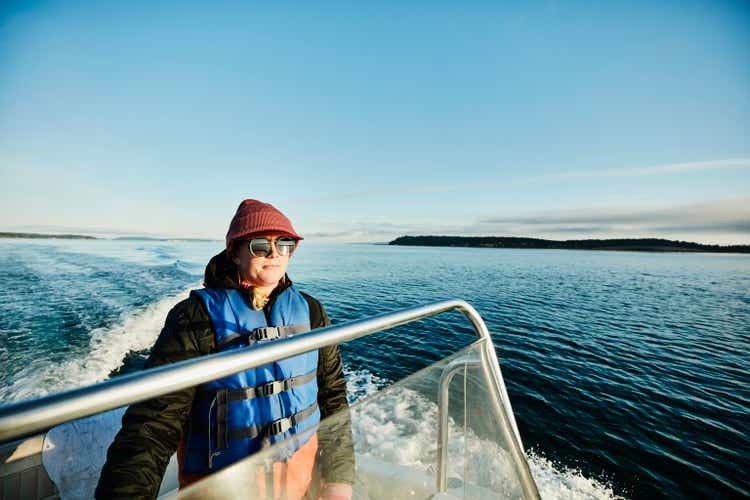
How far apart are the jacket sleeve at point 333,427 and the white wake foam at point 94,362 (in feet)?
16.1

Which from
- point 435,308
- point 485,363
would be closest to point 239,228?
point 435,308

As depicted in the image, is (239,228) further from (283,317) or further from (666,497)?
(666,497)

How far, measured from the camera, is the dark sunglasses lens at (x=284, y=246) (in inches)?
80.0

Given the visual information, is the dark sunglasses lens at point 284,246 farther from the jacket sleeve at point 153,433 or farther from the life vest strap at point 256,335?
the jacket sleeve at point 153,433

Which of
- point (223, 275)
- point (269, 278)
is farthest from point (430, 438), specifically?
point (223, 275)

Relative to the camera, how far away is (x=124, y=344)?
8367 millimetres

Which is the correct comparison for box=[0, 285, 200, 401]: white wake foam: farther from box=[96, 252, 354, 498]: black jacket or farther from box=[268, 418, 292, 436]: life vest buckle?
box=[268, 418, 292, 436]: life vest buckle

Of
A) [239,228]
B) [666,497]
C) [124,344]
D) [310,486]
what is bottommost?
[666,497]

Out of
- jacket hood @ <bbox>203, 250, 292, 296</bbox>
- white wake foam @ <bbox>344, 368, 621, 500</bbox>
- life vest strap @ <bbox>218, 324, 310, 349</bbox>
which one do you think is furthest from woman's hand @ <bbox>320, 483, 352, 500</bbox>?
jacket hood @ <bbox>203, 250, 292, 296</bbox>

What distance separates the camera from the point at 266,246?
1.99m

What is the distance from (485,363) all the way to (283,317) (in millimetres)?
1253

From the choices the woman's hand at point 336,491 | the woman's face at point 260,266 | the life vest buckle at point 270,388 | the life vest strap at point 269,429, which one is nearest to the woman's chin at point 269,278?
the woman's face at point 260,266

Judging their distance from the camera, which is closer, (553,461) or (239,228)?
(239,228)

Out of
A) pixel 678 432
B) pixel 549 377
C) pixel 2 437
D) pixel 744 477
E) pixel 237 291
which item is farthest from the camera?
pixel 549 377
